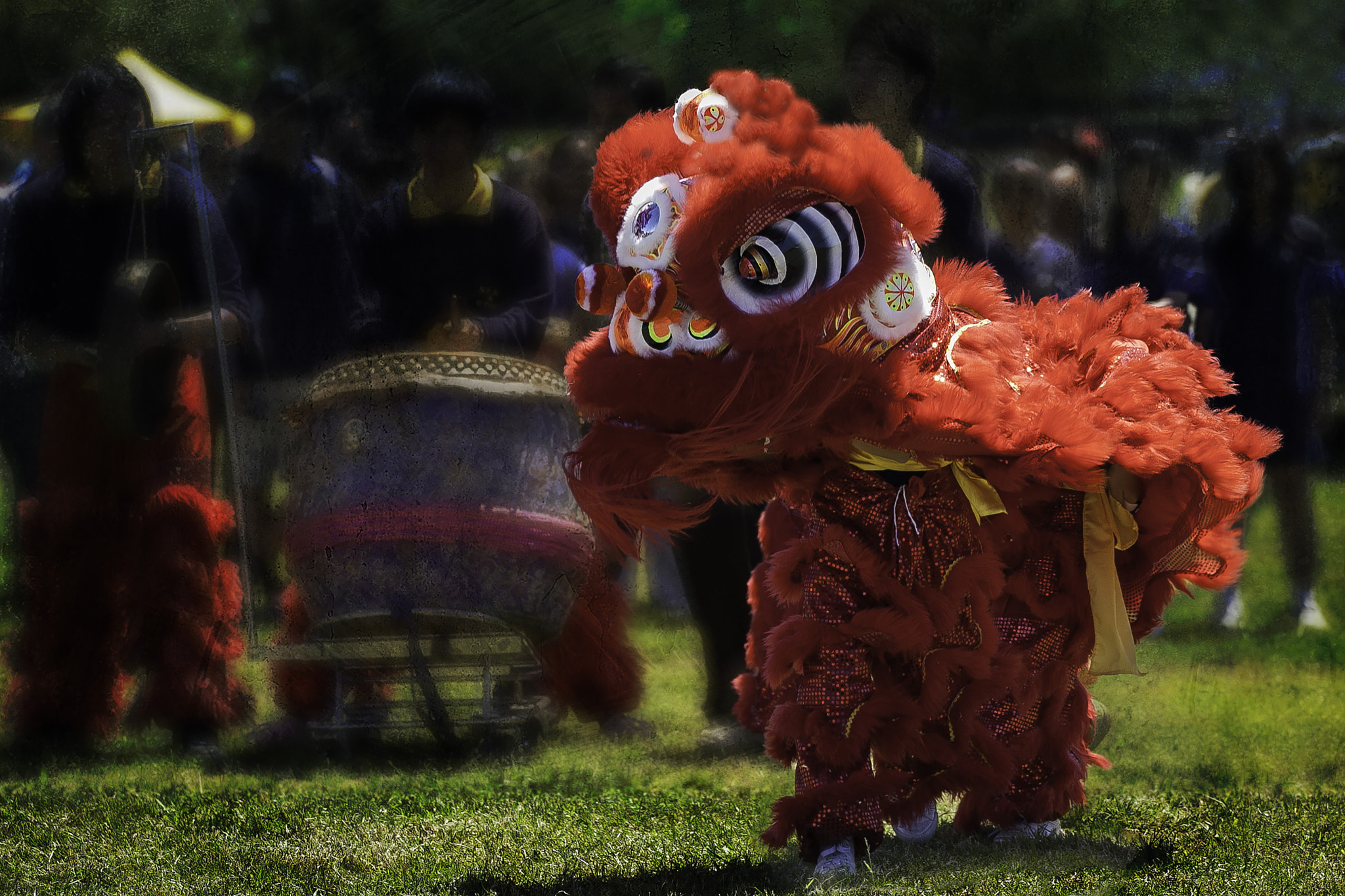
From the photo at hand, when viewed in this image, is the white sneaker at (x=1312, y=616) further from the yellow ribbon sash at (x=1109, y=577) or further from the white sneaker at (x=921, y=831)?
the white sneaker at (x=921, y=831)

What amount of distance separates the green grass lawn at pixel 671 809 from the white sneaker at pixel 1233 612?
0.04m

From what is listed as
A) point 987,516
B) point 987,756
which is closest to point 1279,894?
point 987,756

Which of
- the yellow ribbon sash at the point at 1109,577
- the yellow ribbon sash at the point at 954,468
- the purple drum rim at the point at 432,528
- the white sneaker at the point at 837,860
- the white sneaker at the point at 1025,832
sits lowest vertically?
the white sneaker at the point at 1025,832

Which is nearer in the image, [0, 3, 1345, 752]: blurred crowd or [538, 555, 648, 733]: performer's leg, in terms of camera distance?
[0, 3, 1345, 752]: blurred crowd

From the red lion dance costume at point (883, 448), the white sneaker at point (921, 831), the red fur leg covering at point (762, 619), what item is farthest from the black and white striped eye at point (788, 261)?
the white sneaker at point (921, 831)

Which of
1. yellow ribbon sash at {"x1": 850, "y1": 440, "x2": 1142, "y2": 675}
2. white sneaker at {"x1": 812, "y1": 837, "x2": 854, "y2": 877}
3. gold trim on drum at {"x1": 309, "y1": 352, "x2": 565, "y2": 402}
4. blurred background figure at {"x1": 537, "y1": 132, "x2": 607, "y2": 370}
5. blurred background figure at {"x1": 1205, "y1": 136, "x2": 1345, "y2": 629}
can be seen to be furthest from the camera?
blurred background figure at {"x1": 1205, "y1": 136, "x2": 1345, "y2": 629}

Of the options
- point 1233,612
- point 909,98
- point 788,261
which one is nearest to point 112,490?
point 788,261

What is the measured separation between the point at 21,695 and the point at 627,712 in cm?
165

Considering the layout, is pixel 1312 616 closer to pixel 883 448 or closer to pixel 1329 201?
pixel 1329 201

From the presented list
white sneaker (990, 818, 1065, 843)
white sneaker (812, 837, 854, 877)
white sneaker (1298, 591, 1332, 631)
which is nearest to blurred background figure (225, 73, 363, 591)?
white sneaker (812, 837, 854, 877)

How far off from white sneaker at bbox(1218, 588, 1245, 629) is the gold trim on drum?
2.21 metres

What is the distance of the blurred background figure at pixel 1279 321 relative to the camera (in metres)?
4.12

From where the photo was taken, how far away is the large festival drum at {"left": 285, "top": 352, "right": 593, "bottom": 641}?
3.52 meters

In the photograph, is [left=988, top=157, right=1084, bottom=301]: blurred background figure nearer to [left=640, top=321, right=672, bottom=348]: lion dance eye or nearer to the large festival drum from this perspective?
the large festival drum
